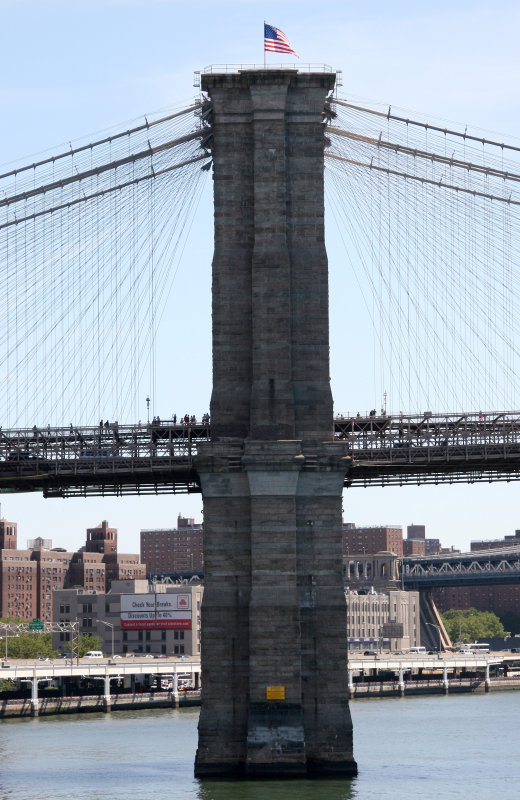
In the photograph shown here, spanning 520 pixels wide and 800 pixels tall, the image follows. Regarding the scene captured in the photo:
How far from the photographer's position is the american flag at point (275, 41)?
82.9 meters

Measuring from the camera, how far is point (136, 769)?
87.5m

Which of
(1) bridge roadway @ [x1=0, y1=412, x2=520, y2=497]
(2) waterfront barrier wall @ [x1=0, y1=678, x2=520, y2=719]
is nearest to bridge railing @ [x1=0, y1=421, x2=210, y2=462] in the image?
(1) bridge roadway @ [x1=0, y1=412, x2=520, y2=497]

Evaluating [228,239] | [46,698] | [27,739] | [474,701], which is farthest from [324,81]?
[474,701]

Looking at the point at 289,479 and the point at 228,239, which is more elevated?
the point at 228,239

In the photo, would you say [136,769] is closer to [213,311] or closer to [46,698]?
[213,311]

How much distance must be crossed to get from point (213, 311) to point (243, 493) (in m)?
9.33

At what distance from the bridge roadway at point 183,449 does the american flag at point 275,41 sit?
19700mm

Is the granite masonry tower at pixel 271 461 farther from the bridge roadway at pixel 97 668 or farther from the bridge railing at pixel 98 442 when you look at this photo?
the bridge roadway at pixel 97 668

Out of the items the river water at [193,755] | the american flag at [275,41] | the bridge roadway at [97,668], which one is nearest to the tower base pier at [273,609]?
the river water at [193,755]

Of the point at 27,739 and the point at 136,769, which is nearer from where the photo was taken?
the point at 136,769

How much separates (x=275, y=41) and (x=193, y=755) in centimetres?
4225

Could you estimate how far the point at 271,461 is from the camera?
78188 millimetres

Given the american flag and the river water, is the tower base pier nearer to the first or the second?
the river water

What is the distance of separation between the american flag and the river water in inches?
1450
